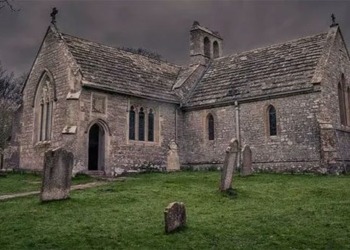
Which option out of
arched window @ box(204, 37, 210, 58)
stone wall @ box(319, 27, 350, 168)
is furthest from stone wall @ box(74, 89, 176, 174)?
stone wall @ box(319, 27, 350, 168)

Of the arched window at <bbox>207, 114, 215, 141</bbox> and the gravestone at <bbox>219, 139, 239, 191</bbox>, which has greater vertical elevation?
the arched window at <bbox>207, 114, 215, 141</bbox>

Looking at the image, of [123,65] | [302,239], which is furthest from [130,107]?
[302,239]

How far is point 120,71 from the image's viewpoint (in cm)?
2403

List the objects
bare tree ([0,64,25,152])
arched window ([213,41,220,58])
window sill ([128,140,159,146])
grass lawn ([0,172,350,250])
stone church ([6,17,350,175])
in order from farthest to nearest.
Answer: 1. bare tree ([0,64,25,152])
2. arched window ([213,41,220,58])
3. window sill ([128,140,159,146])
4. stone church ([6,17,350,175])
5. grass lawn ([0,172,350,250])

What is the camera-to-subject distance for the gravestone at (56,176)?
11938mm

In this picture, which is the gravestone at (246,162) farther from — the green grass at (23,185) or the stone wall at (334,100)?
the green grass at (23,185)

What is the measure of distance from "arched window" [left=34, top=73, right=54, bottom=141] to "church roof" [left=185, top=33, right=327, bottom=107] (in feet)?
29.7

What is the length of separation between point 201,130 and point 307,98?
7297 mm

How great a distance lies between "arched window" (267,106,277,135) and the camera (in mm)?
22469

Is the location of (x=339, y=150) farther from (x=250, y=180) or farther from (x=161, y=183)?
(x=161, y=183)

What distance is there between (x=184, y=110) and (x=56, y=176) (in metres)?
15.2

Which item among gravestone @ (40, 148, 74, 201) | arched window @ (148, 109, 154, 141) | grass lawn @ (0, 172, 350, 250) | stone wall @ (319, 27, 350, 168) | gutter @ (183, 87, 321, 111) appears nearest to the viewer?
grass lawn @ (0, 172, 350, 250)

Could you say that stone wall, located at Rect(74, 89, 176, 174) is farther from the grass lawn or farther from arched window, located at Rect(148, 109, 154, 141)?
the grass lawn

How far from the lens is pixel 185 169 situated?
2519 centimetres
